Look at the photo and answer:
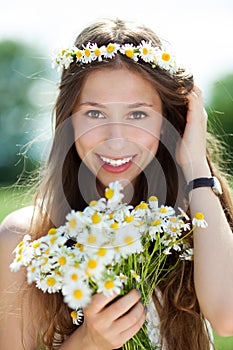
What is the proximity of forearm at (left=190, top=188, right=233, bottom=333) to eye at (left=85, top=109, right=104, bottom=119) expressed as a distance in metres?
0.61

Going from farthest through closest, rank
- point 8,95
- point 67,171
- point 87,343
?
point 8,95, point 67,171, point 87,343

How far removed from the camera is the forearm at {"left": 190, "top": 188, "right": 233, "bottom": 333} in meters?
2.65

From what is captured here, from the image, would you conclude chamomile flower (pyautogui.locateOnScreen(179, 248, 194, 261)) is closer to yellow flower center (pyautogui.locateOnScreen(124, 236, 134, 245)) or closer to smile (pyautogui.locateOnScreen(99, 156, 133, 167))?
smile (pyautogui.locateOnScreen(99, 156, 133, 167))

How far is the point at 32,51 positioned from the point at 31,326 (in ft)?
101

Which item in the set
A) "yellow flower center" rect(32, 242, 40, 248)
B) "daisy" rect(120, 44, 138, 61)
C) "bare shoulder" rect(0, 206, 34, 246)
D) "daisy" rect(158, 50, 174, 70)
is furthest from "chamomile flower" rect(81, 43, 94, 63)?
"yellow flower center" rect(32, 242, 40, 248)

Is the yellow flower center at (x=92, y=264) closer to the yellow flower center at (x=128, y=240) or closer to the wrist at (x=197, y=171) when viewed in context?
the yellow flower center at (x=128, y=240)

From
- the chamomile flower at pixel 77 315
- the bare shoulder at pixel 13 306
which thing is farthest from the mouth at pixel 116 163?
the chamomile flower at pixel 77 315

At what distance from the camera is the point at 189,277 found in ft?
9.61

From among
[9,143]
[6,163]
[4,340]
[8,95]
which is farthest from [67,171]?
[8,95]

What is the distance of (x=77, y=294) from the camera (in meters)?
2.01

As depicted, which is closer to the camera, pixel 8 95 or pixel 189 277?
pixel 189 277

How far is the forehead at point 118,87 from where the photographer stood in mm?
2910

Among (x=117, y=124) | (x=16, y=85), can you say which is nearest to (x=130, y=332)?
(x=117, y=124)

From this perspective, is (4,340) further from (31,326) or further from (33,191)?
(33,191)
